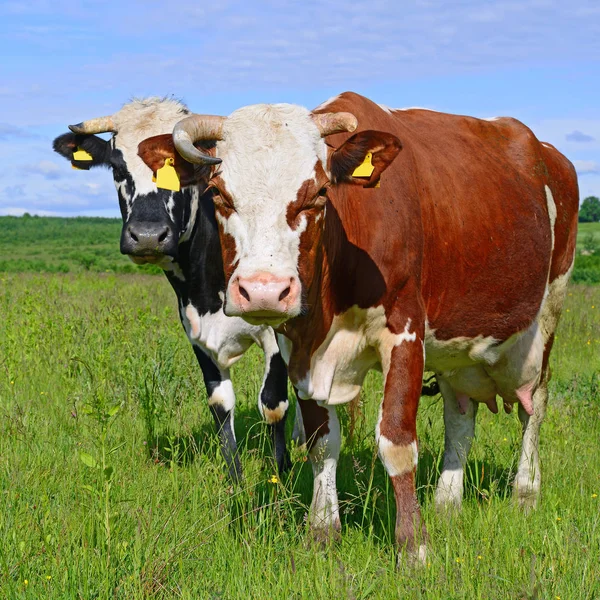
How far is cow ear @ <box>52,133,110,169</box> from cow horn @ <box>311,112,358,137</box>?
3.01m

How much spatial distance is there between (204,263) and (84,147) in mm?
1525

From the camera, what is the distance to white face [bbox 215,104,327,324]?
3.36 meters

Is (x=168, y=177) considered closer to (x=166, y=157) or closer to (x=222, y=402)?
(x=166, y=157)

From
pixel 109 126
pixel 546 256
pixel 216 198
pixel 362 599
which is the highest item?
pixel 109 126

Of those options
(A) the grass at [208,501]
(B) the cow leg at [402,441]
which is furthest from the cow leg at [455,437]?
(B) the cow leg at [402,441]

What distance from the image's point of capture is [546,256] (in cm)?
555

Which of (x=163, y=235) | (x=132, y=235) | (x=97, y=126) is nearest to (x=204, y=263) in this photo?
(x=163, y=235)

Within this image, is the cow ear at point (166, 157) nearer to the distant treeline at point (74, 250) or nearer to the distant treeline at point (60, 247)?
the distant treeline at point (74, 250)

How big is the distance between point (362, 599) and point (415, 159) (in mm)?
2469

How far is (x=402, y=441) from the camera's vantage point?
12.9ft

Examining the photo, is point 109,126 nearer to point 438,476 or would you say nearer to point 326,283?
point 326,283

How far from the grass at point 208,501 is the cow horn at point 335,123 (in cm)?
163

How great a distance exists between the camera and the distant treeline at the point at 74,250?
35122 mm

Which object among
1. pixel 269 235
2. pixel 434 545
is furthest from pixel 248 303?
pixel 434 545
